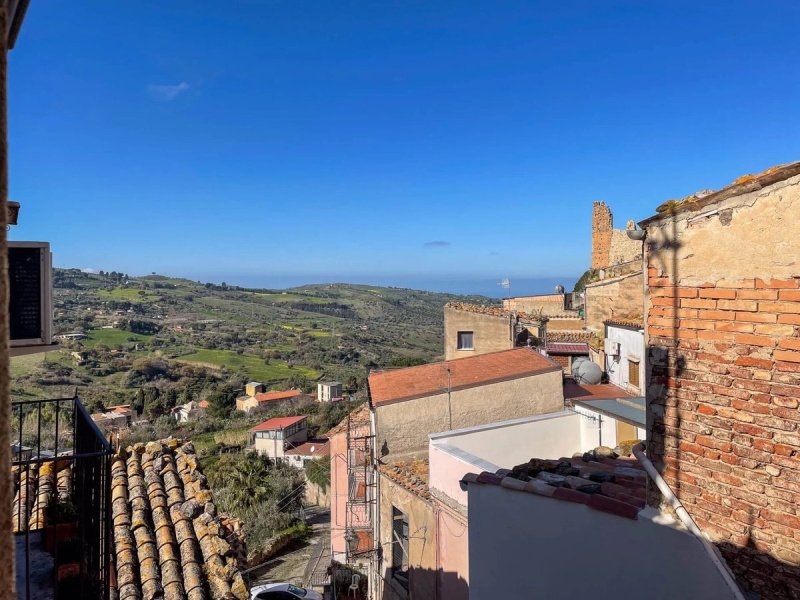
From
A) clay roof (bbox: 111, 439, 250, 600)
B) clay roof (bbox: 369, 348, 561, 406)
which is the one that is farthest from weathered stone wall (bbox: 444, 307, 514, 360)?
clay roof (bbox: 111, 439, 250, 600)

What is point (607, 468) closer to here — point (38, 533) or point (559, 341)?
point (38, 533)

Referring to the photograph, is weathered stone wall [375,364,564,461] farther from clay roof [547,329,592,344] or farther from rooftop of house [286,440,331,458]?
rooftop of house [286,440,331,458]

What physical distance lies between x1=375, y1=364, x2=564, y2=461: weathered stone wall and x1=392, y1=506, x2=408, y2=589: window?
147cm

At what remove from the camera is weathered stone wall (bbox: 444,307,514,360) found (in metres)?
20.7

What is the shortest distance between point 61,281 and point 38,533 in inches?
4106

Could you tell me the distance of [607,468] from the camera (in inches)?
235

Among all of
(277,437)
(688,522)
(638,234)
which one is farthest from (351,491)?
(277,437)

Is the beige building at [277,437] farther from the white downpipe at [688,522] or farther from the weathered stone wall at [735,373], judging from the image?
the weathered stone wall at [735,373]

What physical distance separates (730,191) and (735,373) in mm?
1233

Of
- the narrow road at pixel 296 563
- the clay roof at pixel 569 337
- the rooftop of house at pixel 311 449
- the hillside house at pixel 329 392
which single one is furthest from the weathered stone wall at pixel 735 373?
the hillside house at pixel 329 392

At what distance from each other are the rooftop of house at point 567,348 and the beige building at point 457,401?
9859 millimetres

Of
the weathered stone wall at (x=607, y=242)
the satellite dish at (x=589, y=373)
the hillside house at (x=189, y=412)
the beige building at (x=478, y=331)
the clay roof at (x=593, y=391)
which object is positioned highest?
the weathered stone wall at (x=607, y=242)

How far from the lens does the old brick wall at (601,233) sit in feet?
104

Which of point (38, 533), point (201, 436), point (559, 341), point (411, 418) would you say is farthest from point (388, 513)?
point (201, 436)
